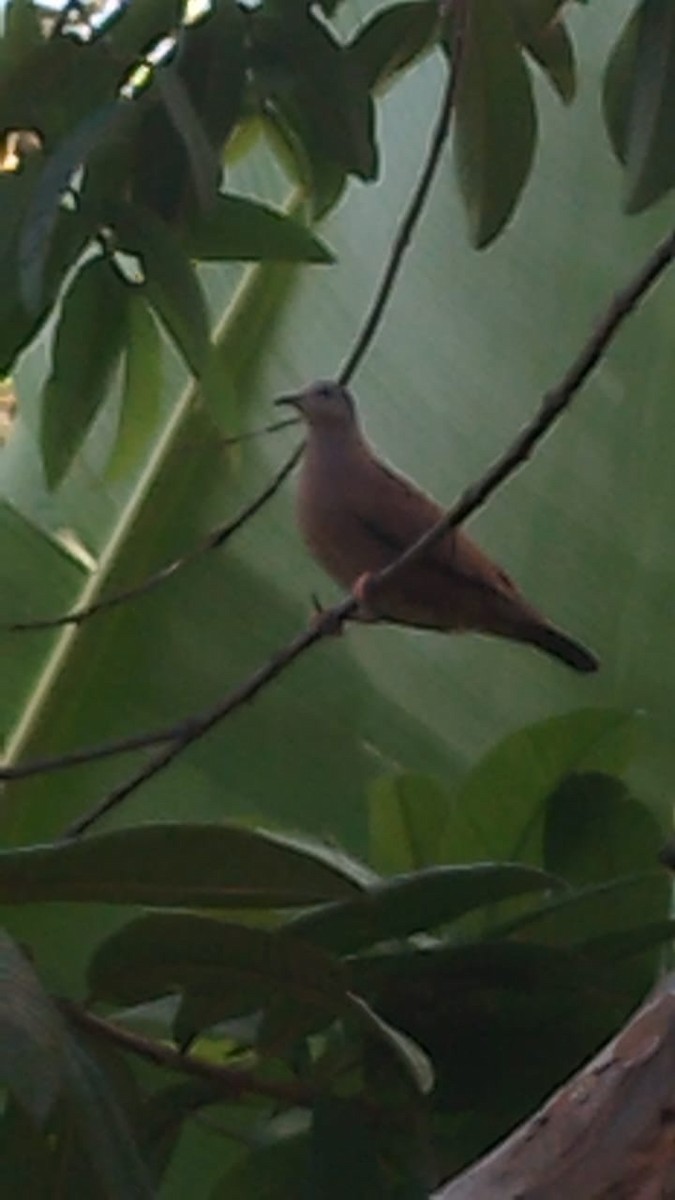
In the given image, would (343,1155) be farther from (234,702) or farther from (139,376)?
(139,376)

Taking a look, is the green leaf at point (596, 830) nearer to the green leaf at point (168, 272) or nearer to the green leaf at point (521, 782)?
the green leaf at point (521, 782)

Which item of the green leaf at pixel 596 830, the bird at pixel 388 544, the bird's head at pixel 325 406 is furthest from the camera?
the bird's head at pixel 325 406

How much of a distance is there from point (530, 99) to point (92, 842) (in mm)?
540

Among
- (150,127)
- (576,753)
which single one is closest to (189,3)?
(150,127)

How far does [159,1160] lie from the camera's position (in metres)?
1.14

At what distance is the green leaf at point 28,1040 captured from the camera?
84cm

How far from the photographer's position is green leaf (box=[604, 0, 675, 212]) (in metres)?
1.24

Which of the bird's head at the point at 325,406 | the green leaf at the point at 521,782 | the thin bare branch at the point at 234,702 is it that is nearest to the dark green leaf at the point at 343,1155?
the thin bare branch at the point at 234,702

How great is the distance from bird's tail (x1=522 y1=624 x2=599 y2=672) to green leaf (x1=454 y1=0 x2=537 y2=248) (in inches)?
20.1

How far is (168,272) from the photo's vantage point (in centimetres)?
124

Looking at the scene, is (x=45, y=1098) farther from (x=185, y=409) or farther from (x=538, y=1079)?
(x=185, y=409)

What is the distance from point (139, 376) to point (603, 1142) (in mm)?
638

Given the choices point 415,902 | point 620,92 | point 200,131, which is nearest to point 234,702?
point 415,902

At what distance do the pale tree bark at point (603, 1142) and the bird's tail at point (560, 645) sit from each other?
89 centimetres
